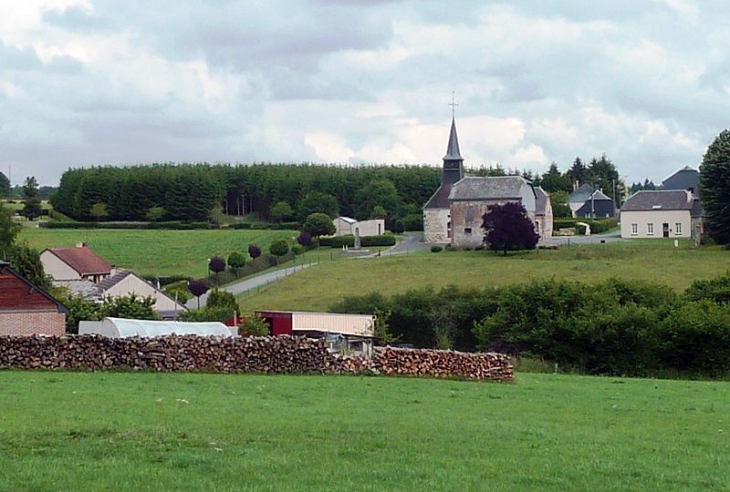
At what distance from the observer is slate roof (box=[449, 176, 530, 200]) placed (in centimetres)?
10262

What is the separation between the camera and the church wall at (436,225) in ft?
357

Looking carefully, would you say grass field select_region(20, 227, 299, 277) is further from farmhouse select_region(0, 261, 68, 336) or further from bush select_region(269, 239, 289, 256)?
farmhouse select_region(0, 261, 68, 336)

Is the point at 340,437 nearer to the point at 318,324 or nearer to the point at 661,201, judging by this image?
the point at 318,324

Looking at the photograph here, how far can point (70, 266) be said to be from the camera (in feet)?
246

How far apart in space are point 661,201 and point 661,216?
1.50 meters

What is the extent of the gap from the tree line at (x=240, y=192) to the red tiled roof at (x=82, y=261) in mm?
48594

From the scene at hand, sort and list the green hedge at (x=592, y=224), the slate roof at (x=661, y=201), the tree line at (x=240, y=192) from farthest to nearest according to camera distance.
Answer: the tree line at (x=240, y=192), the green hedge at (x=592, y=224), the slate roof at (x=661, y=201)

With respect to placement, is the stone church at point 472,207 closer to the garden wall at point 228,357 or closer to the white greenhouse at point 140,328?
the white greenhouse at point 140,328

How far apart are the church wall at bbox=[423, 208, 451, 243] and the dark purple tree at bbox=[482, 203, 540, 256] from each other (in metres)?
21.4

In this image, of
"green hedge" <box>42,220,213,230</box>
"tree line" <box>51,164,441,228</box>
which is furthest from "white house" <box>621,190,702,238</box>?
"green hedge" <box>42,220,213,230</box>

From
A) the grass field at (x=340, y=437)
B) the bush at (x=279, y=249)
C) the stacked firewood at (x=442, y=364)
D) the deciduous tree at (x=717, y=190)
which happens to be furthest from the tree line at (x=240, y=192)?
the grass field at (x=340, y=437)

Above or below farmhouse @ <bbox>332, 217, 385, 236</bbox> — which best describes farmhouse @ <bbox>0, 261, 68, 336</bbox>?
below

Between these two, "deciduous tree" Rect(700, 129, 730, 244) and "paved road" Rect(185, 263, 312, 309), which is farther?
"deciduous tree" Rect(700, 129, 730, 244)

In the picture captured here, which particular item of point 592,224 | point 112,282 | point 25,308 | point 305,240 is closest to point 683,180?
point 592,224
